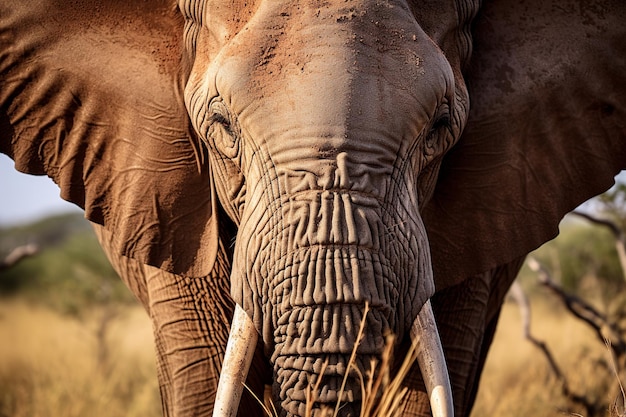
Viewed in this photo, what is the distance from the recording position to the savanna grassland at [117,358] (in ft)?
24.9

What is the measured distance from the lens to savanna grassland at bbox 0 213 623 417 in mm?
7590

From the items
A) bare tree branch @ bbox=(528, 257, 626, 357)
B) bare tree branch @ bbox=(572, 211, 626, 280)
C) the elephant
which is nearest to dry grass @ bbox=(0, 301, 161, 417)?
bare tree branch @ bbox=(528, 257, 626, 357)

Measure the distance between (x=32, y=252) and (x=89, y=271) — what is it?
630cm

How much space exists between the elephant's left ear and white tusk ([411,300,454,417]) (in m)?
0.77

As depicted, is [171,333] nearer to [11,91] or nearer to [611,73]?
[11,91]

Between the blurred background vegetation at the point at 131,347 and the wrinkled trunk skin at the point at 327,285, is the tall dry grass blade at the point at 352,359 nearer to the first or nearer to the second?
the wrinkled trunk skin at the point at 327,285

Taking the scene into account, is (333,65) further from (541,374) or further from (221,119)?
(541,374)

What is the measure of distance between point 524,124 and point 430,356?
119 centimetres

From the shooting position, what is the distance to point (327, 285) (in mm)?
3281

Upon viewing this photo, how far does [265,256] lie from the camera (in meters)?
→ 3.46

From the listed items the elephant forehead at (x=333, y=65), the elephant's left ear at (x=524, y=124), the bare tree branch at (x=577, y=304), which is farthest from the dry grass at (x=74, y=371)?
the elephant forehead at (x=333, y=65)

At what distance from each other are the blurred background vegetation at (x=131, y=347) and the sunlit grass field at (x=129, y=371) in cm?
1

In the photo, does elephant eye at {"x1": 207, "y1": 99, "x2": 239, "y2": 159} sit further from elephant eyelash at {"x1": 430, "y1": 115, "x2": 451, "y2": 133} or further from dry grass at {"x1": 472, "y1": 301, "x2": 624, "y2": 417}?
dry grass at {"x1": 472, "y1": 301, "x2": 624, "y2": 417}

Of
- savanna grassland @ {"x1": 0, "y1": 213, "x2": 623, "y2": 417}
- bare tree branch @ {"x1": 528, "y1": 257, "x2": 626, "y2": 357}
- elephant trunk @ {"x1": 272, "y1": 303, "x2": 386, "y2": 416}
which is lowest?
savanna grassland @ {"x1": 0, "y1": 213, "x2": 623, "y2": 417}
